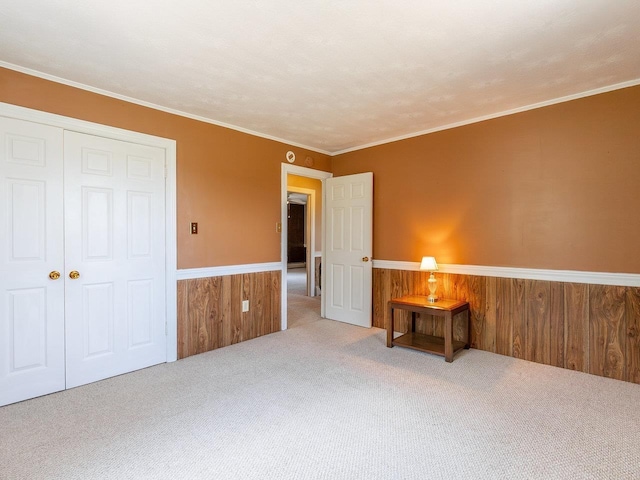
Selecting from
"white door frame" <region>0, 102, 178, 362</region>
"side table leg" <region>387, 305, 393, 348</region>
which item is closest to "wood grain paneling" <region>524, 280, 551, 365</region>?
"side table leg" <region>387, 305, 393, 348</region>

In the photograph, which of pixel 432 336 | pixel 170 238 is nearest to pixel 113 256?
pixel 170 238

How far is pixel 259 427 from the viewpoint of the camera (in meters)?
2.13

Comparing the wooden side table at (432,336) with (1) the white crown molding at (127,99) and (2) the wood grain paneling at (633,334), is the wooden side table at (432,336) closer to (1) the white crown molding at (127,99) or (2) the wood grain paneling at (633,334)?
(2) the wood grain paneling at (633,334)

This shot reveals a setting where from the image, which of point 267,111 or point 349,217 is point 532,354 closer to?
point 349,217

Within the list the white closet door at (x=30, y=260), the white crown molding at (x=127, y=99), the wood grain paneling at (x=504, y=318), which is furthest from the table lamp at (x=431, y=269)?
the white closet door at (x=30, y=260)

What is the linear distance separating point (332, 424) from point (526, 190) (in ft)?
9.00

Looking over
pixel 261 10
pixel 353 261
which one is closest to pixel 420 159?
pixel 353 261

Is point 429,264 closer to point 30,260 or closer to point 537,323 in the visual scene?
point 537,323

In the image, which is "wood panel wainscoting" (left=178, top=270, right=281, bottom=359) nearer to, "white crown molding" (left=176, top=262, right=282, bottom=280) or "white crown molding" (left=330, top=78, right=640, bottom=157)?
"white crown molding" (left=176, top=262, right=282, bottom=280)

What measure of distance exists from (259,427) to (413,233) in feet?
9.06

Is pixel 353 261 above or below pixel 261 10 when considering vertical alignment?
below

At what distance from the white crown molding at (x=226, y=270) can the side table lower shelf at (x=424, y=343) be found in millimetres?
1684

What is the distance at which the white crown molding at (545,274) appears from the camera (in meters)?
2.78

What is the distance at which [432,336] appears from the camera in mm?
3822
